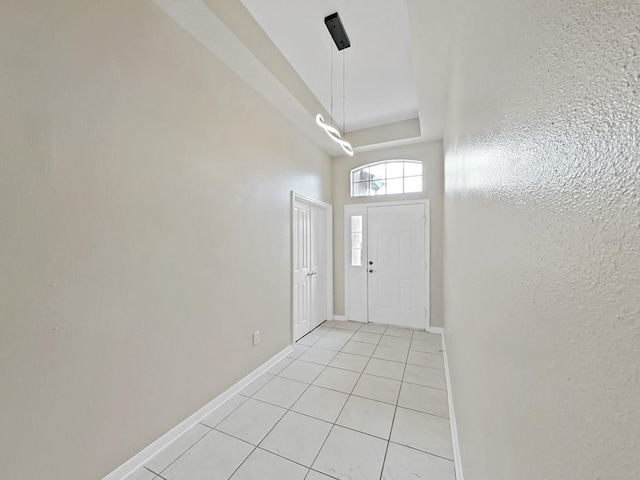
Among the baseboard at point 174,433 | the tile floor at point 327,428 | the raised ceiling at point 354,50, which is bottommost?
the tile floor at point 327,428

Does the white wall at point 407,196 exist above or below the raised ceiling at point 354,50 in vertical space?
below

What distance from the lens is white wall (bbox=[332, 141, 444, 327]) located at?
3.73 metres

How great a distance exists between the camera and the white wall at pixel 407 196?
373cm

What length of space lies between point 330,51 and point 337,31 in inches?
12.6

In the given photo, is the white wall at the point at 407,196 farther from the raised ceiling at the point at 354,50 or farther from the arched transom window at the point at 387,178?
the raised ceiling at the point at 354,50

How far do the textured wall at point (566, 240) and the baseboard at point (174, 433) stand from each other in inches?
73.9

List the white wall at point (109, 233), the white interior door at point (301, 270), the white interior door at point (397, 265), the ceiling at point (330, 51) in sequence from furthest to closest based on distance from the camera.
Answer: the white interior door at point (397, 265)
the white interior door at point (301, 270)
the ceiling at point (330, 51)
the white wall at point (109, 233)

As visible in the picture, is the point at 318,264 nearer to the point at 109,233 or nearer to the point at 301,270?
the point at 301,270

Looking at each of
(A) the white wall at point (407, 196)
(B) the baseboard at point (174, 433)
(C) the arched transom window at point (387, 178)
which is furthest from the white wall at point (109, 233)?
(C) the arched transom window at point (387, 178)

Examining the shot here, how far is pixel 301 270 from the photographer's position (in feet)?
11.7

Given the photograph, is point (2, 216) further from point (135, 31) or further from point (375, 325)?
point (375, 325)

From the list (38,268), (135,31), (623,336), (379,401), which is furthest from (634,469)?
(135,31)

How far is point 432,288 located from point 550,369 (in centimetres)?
363

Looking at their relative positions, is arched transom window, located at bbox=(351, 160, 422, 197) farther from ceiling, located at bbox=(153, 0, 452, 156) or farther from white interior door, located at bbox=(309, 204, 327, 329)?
white interior door, located at bbox=(309, 204, 327, 329)
